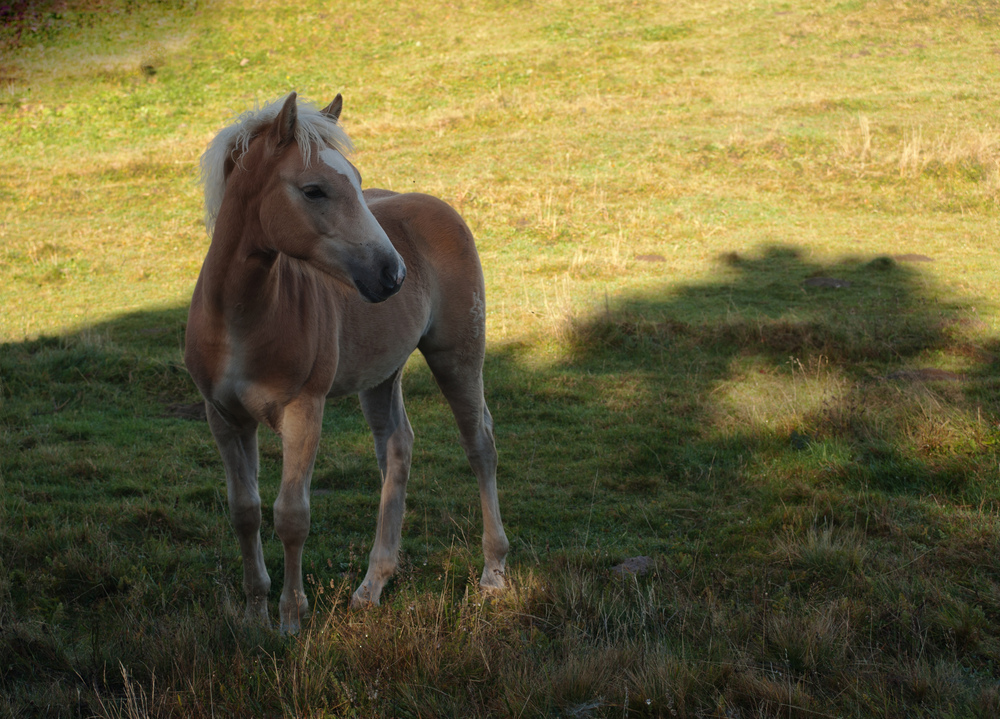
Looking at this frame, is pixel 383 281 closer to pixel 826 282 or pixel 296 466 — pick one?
pixel 296 466

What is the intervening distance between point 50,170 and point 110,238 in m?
5.63

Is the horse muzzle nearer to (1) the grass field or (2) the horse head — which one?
(2) the horse head

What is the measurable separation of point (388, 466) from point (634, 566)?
5.55 feet

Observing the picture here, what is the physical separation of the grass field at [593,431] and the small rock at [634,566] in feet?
0.25

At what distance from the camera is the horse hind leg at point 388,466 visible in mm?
4871

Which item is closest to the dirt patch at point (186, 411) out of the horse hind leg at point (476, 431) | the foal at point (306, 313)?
the foal at point (306, 313)

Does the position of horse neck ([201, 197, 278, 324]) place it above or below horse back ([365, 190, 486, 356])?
above

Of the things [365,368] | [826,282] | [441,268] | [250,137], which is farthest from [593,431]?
[826,282]

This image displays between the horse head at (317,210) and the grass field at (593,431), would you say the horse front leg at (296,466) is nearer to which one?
the grass field at (593,431)

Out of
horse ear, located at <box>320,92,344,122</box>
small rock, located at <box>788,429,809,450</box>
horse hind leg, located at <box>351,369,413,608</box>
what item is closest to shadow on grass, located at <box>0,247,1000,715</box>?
small rock, located at <box>788,429,809,450</box>

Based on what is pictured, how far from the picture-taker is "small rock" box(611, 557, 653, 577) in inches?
179

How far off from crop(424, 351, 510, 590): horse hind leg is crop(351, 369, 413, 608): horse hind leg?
0.35 m

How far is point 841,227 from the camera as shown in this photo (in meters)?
13.7

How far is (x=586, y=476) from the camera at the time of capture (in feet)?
20.9
